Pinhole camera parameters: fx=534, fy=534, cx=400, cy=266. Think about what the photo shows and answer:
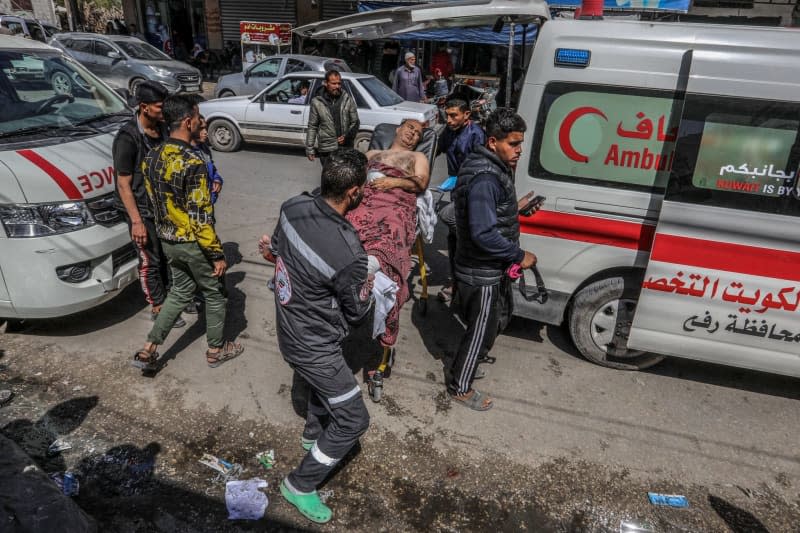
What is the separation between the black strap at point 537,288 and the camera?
388 cm

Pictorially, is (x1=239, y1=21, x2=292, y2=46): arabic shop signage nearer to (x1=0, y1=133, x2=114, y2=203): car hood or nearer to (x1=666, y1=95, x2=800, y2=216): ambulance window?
(x1=0, y1=133, x2=114, y2=203): car hood

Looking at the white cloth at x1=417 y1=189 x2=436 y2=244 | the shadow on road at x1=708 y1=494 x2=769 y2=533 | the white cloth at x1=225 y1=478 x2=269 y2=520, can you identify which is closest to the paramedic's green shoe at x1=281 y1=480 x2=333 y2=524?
the white cloth at x1=225 y1=478 x2=269 y2=520

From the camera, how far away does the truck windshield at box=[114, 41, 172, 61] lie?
1533 centimetres

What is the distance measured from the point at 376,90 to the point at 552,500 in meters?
8.61

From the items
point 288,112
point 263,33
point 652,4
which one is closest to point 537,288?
point 288,112

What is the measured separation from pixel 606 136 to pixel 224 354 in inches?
122

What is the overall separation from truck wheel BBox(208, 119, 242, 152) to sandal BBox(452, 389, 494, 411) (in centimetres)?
839

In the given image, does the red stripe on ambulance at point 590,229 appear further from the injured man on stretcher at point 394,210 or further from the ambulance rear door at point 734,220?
the injured man on stretcher at point 394,210

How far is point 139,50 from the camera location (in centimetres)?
1567

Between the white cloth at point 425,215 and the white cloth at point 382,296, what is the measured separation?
53.9 inches

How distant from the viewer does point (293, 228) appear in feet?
7.79

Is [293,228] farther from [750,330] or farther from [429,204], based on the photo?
[750,330]

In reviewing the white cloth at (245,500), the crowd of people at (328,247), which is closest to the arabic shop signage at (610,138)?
the crowd of people at (328,247)

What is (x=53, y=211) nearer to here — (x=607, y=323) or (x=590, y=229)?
(x=590, y=229)
